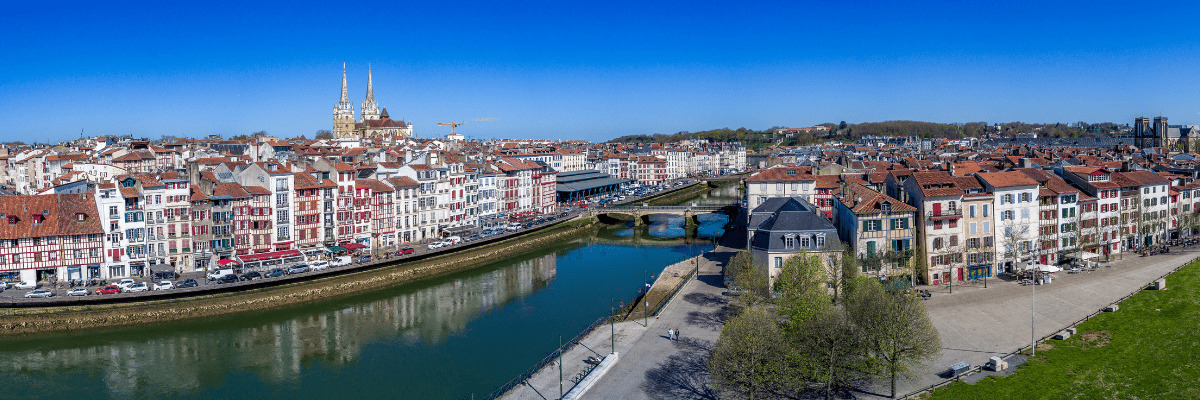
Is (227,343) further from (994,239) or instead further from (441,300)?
(994,239)

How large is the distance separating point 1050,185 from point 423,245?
3868 centimetres

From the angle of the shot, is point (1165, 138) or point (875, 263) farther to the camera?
point (1165, 138)

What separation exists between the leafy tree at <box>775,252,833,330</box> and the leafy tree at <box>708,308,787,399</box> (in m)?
2.39

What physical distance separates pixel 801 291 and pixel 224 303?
2772 cm

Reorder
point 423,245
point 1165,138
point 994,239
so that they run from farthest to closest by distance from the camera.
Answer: point 1165,138 → point 423,245 → point 994,239

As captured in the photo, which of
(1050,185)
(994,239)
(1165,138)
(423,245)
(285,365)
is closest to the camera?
(285,365)

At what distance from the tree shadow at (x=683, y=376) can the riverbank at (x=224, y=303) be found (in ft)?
75.1

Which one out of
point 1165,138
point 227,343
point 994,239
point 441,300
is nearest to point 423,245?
point 441,300

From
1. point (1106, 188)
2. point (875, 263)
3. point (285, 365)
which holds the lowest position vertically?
point (285, 365)

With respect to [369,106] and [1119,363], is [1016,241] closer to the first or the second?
[1119,363]

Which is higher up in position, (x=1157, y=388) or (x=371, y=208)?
(x=371, y=208)

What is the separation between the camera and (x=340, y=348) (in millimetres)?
33688

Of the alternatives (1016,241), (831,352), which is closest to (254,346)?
(831,352)

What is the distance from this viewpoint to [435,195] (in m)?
60.7
